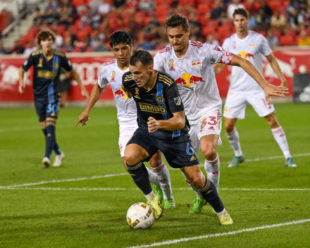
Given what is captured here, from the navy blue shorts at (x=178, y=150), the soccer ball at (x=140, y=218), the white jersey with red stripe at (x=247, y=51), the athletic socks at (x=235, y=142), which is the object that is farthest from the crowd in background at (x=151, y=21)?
the soccer ball at (x=140, y=218)

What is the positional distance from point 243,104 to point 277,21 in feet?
50.9

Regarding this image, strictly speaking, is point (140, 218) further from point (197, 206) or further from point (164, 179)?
point (164, 179)

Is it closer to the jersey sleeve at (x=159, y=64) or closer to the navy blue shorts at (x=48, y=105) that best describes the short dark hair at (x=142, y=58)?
the jersey sleeve at (x=159, y=64)

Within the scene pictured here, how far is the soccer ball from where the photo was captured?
7.59 metres

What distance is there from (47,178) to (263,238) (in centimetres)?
542

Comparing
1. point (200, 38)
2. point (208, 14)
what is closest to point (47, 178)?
point (200, 38)

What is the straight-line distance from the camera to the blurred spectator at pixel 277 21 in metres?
27.6

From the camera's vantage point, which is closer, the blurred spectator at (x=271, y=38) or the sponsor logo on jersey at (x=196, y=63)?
the sponsor logo on jersey at (x=196, y=63)

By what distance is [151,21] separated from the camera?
29938mm

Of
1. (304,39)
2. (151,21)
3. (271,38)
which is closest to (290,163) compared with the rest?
(271,38)

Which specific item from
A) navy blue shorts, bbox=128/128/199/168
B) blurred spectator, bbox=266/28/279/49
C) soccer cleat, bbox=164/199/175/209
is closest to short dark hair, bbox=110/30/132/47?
navy blue shorts, bbox=128/128/199/168

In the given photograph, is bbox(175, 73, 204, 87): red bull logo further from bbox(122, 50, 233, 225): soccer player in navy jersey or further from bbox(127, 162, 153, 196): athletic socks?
bbox(127, 162, 153, 196): athletic socks

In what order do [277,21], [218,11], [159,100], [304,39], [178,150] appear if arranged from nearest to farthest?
[159,100] → [178,150] → [304,39] → [277,21] → [218,11]

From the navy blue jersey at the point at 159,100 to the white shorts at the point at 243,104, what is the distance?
4800 millimetres
